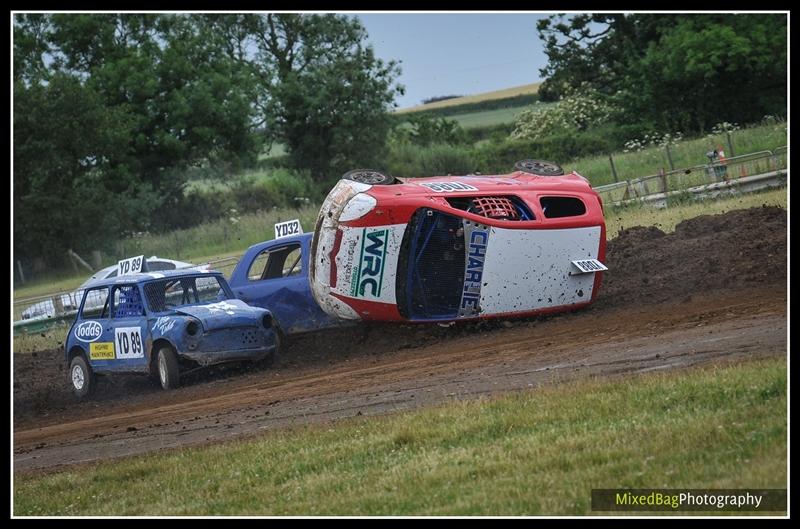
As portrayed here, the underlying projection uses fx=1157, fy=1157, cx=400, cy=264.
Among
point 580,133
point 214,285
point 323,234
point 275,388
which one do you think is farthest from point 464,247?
point 580,133

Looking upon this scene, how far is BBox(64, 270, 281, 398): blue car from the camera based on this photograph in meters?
15.6

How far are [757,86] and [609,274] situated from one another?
27796 millimetres

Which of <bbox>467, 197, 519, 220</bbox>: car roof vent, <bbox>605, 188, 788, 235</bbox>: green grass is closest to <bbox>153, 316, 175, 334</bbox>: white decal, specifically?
<bbox>467, 197, 519, 220</bbox>: car roof vent

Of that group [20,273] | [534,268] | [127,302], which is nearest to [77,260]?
[20,273]

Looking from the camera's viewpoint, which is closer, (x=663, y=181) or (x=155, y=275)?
(x=155, y=275)

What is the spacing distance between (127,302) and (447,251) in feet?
16.4

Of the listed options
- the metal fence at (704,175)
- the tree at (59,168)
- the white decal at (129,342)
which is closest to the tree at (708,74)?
the metal fence at (704,175)

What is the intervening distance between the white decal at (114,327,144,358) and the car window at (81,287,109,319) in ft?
2.07

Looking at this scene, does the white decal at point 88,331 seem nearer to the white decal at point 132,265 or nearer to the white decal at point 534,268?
the white decal at point 132,265

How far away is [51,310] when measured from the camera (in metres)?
28.4

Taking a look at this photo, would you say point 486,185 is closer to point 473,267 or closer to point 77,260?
point 473,267

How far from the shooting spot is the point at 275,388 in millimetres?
13812

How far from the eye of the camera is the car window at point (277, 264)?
17.2 metres
